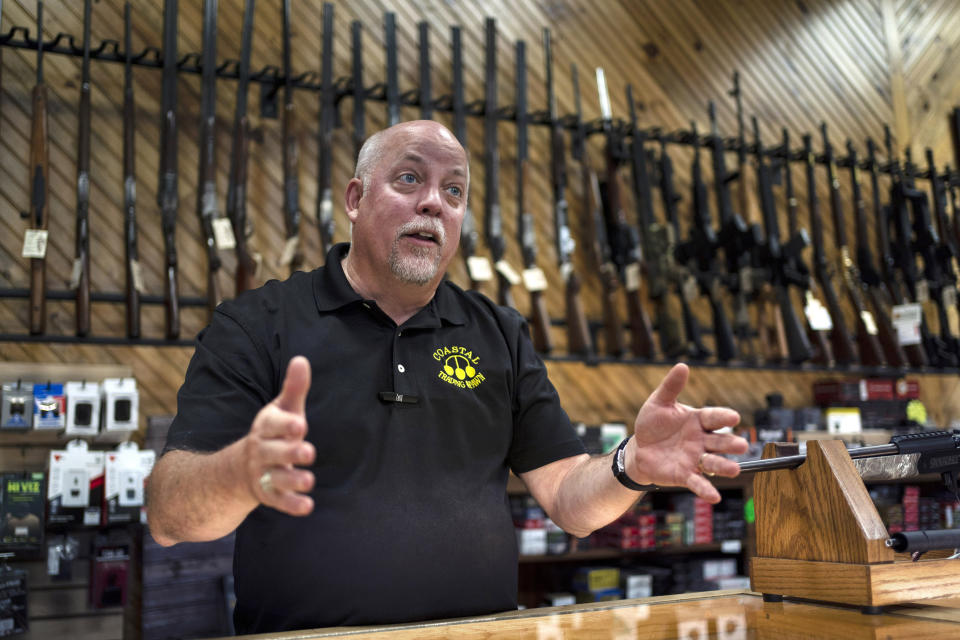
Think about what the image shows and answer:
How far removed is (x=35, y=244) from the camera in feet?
11.0

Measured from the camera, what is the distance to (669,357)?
461cm

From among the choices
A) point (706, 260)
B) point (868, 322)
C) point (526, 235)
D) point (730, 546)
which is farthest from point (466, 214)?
point (868, 322)

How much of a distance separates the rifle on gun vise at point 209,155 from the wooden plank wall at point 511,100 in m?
0.25

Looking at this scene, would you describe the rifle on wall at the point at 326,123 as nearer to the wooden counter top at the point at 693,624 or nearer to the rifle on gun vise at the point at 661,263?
the rifle on gun vise at the point at 661,263

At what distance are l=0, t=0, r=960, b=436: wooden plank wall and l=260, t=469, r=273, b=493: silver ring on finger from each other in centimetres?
299

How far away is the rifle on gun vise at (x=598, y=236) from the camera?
4469 millimetres

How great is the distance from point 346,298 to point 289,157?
2.56 metres

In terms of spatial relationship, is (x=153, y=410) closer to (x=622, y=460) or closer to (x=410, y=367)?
(x=410, y=367)

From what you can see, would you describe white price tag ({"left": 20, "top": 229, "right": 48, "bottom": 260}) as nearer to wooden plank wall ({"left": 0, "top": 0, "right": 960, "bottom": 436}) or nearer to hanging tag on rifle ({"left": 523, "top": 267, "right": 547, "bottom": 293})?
wooden plank wall ({"left": 0, "top": 0, "right": 960, "bottom": 436})

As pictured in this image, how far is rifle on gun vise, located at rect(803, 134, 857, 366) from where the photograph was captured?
Answer: 15.9 ft

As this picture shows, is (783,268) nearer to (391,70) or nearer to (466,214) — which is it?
(466,214)

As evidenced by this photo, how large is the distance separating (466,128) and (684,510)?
243 centimetres

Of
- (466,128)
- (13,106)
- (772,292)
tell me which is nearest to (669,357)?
(772,292)

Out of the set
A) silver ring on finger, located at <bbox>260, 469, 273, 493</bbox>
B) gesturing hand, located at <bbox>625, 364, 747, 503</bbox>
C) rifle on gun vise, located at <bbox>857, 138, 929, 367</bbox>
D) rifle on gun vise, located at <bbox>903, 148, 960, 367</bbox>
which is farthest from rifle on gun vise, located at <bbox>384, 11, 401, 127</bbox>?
rifle on gun vise, located at <bbox>903, 148, 960, 367</bbox>
